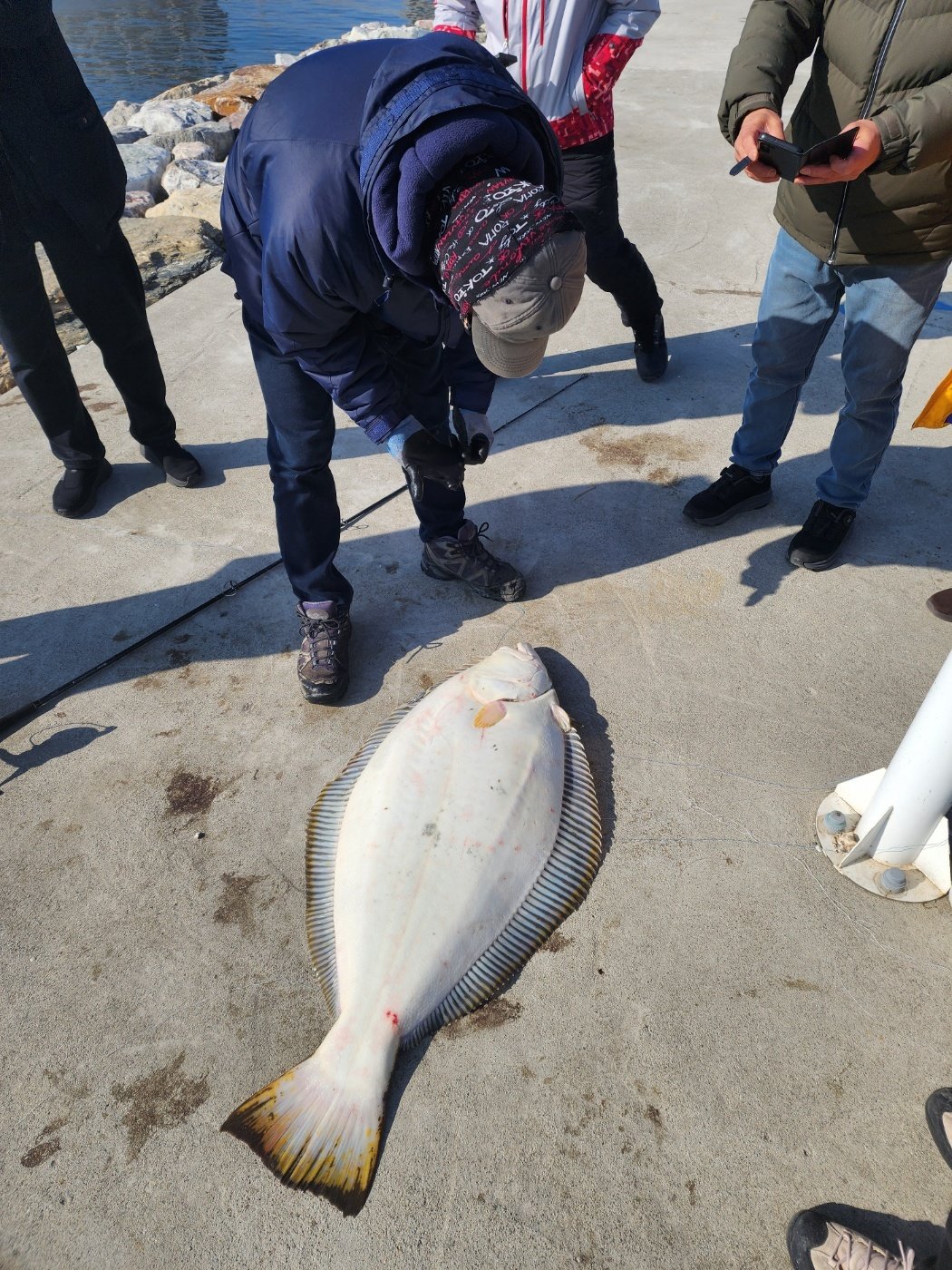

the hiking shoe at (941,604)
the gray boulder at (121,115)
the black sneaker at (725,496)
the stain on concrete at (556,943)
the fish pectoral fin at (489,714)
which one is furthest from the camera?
the gray boulder at (121,115)

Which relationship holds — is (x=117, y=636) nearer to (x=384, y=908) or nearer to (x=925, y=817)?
(x=384, y=908)

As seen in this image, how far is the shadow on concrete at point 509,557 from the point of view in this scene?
9.05 feet

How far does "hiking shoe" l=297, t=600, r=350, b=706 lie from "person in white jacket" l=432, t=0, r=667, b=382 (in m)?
1.84

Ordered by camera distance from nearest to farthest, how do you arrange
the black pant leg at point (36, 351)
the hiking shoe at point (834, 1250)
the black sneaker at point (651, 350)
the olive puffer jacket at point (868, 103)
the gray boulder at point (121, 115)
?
the hiking shoe at point (834, 1250)
the olive puffer jacket at point (868, 103)
the black pant leg at point (36, 351)
the black sneaker at point (651, 350)
the gray boulder at point (121, 115)

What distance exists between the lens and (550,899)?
198 centimetres

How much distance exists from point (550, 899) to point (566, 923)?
8 cm

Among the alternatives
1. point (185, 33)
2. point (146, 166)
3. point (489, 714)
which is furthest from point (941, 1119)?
point (185, 33)

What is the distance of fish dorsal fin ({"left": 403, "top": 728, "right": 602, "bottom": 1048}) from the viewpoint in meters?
1.82

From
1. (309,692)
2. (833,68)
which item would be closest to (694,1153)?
(309,692)

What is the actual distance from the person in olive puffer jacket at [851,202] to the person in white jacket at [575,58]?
2.41 ft

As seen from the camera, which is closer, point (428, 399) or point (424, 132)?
point (424, 132)

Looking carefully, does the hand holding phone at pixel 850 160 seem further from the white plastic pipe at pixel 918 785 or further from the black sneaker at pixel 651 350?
the black sneaker at pixel 651 350

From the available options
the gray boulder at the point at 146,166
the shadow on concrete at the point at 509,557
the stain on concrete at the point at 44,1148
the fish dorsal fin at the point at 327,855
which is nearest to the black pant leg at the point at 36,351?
the shadow on concrete at the point at 509,557

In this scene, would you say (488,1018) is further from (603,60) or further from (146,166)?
(146,166)
